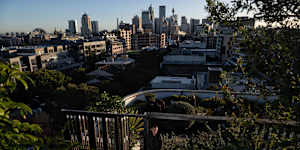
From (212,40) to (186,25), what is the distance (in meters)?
64.1

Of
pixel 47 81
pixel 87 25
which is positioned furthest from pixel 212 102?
pixel 87 25

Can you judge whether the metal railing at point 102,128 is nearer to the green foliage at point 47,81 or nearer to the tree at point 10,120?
the tree at point 10,120

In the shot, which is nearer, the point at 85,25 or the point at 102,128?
the point at 102,128

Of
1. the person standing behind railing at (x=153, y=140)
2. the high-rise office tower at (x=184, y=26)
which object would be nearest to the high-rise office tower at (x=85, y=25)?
the high-rise office tower at (x=184, y=26)

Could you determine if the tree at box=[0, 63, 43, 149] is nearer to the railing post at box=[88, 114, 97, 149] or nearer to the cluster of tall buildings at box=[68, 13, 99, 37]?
the railing post at box=[88, 114, 97, 149]

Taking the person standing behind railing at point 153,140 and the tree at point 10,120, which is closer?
the tree at point 10,120

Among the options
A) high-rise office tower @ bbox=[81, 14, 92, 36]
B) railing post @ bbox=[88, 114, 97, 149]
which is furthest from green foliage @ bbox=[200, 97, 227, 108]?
high-rise office tower @ bbox=[81, 14, 92, 36]

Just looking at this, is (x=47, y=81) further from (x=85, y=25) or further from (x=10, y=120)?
(x=85, y=25)

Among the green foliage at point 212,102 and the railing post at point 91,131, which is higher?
the railing post at point 91,131

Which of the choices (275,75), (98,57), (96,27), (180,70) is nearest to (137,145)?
(275,75)

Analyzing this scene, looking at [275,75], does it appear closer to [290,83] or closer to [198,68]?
[290,83]

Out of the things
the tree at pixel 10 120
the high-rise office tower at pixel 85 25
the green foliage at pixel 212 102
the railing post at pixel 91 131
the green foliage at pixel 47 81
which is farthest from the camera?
the high-rise office tower at pixel 85 25

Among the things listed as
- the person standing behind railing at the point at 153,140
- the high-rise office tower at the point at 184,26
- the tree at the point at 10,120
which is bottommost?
the person standing behind railing at the point at 153,140

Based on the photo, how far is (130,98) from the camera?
8828 millimetres
